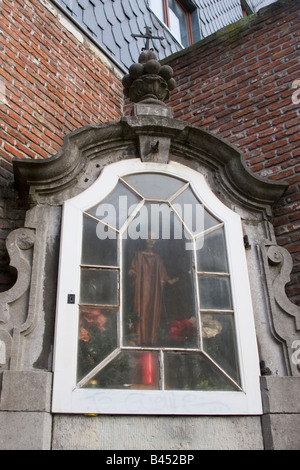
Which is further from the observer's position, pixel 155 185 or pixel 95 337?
pixel 155 185

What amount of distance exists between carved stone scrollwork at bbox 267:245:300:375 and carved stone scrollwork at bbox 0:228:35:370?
1.77 meters

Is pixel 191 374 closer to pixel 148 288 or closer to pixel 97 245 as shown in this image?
pixel 148 288

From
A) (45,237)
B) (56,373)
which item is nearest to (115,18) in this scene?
(45,237)

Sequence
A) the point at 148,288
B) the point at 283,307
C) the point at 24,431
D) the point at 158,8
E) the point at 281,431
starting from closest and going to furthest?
the point at 24,431
the point at 281,431
the point at 148,288
the point at 283,307
the point at 158,8

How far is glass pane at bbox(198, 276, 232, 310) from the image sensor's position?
3.56m

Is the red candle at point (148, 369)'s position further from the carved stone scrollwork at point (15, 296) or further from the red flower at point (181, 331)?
the carved stone scrollwork at point (15, 296)

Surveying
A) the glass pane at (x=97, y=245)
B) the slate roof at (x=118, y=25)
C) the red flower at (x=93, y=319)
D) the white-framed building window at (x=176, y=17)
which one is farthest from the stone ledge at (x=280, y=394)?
the white-framed building window at (x=176, y=17)

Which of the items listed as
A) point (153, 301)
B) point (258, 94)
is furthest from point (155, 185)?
point (258, 94)

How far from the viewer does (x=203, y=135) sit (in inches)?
164

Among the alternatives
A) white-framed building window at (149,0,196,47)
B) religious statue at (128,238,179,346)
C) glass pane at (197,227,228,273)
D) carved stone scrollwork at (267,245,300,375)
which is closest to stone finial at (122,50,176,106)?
glass pane at (197,227,228,273)

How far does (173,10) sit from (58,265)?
254 inches

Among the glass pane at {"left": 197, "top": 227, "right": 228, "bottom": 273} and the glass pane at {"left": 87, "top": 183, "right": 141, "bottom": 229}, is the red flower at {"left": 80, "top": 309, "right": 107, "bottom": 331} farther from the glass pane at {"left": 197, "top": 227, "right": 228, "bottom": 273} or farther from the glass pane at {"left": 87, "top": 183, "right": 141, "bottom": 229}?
the glass pane at {"left": 197, "top": 227, "right": 228, "bottom": 273}

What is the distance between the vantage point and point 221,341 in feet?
11.3

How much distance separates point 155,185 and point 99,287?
3.31 ft
